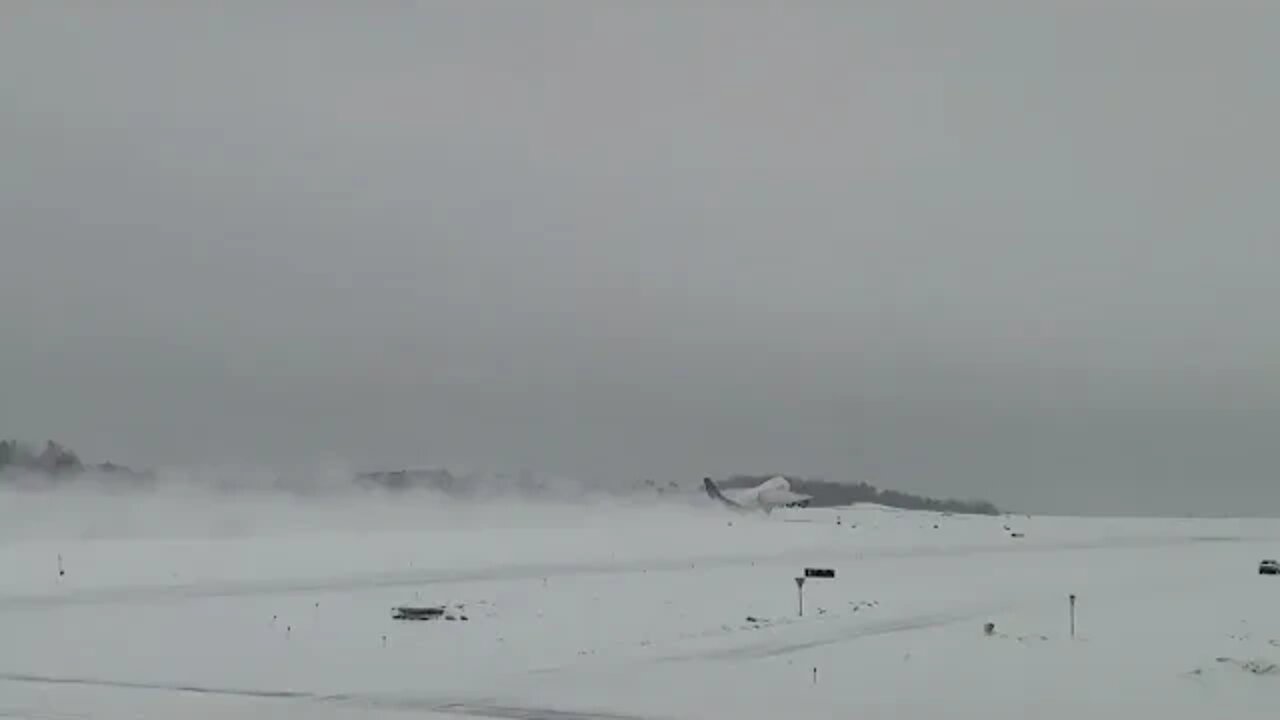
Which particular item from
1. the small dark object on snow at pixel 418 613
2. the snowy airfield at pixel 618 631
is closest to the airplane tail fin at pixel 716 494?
the snowy airfield at pixel 618 631

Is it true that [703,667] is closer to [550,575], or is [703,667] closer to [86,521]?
[550,575]

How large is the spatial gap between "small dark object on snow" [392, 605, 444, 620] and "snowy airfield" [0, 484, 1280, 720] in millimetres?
448

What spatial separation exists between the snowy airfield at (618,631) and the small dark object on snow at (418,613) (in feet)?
1.47

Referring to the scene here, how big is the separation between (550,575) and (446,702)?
29.0m

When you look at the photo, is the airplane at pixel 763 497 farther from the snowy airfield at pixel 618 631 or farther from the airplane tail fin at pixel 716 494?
the snowy airfield at pixel 618 631

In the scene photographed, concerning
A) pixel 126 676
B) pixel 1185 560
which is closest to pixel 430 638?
pixel 126 676

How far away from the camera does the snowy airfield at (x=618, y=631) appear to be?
2469 centimetres

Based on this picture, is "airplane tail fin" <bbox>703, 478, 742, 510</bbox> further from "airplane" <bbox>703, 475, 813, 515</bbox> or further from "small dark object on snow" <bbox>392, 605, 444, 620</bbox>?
"small dark object on snow" <bbox>392, 605, 444, 620</bbox>

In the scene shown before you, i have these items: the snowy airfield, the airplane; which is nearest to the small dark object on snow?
the snowy airfield

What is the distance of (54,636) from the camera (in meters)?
33.7

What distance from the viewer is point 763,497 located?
13450 cm

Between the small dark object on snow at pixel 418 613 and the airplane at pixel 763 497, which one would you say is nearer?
the small dark object on snow at pixel 418 613

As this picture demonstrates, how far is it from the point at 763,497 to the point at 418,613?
9839 cm

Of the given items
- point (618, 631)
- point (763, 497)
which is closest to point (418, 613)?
point (618, 631)
